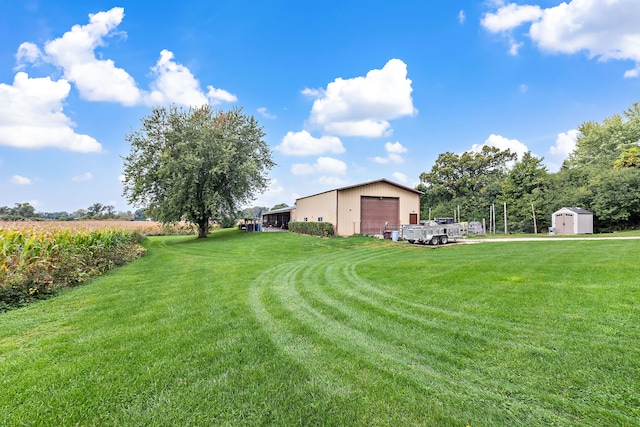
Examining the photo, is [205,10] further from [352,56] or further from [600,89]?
[600,89]

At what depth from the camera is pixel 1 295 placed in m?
5.27

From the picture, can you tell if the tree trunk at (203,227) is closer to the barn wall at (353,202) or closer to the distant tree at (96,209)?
the barn wall at (353,202)

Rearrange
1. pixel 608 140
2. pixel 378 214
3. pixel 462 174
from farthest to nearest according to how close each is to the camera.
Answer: pixel 462 174, pixel 608 140, pixel 378 214

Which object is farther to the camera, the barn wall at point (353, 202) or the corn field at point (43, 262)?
the barn wall at point (353, 202)

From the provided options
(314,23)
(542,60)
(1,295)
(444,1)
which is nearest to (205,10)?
(314,23)

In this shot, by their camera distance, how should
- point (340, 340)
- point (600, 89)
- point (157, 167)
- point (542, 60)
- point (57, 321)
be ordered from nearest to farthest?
point (340, 340) → point (57, 321) → point (542, 60) → point (600, 89) → point (157, 167)

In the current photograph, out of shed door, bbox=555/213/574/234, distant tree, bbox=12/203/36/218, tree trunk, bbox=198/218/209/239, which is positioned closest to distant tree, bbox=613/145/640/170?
shed door, bbox=555/213/574/234

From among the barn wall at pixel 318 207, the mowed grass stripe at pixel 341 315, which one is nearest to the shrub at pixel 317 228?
the barn wall at pixel 318 207

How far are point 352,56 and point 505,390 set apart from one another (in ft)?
59.8

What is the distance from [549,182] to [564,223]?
8557mm

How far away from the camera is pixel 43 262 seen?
253 inches

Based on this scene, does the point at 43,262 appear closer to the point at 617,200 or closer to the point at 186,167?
the point at 186,167

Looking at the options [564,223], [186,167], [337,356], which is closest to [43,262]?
[337,356]

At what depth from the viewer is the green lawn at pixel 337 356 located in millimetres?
2094
